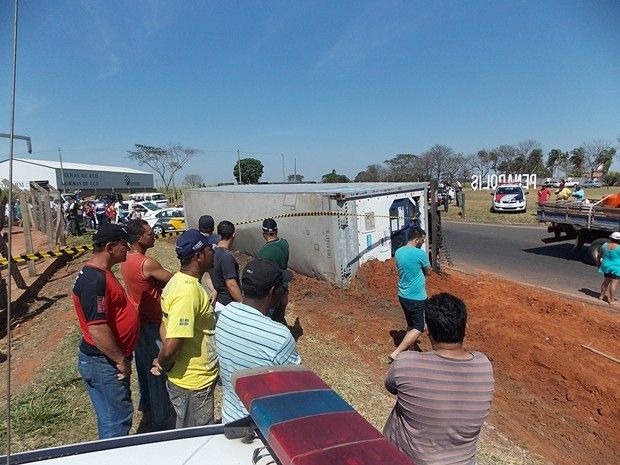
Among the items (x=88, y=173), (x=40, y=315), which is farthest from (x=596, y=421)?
(x=88, y=173)

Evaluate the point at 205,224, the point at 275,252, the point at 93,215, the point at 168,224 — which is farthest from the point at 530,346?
the point at 93,215

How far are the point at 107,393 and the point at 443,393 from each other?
222 centimetres

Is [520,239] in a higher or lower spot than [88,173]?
lower

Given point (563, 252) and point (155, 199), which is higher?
point (155, 199)

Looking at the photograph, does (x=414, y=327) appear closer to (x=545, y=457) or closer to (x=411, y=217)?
(x=545, y=457)

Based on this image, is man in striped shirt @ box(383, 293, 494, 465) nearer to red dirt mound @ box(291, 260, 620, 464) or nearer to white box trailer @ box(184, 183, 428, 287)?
red dirt mound @ box(291, 260, 620, 464)

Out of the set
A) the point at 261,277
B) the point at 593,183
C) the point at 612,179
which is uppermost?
the point at 612,179

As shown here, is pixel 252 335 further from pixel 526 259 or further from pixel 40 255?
pixel 526 259

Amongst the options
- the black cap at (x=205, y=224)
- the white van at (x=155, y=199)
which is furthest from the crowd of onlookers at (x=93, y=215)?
the black cap at (x=205, y=224)

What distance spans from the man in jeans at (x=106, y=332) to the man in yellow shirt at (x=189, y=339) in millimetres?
288

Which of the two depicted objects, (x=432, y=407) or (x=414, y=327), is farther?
(x=414, y=327)

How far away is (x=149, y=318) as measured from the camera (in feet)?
12.0

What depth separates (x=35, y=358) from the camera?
5.80 metres

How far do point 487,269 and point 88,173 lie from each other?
237 ft
